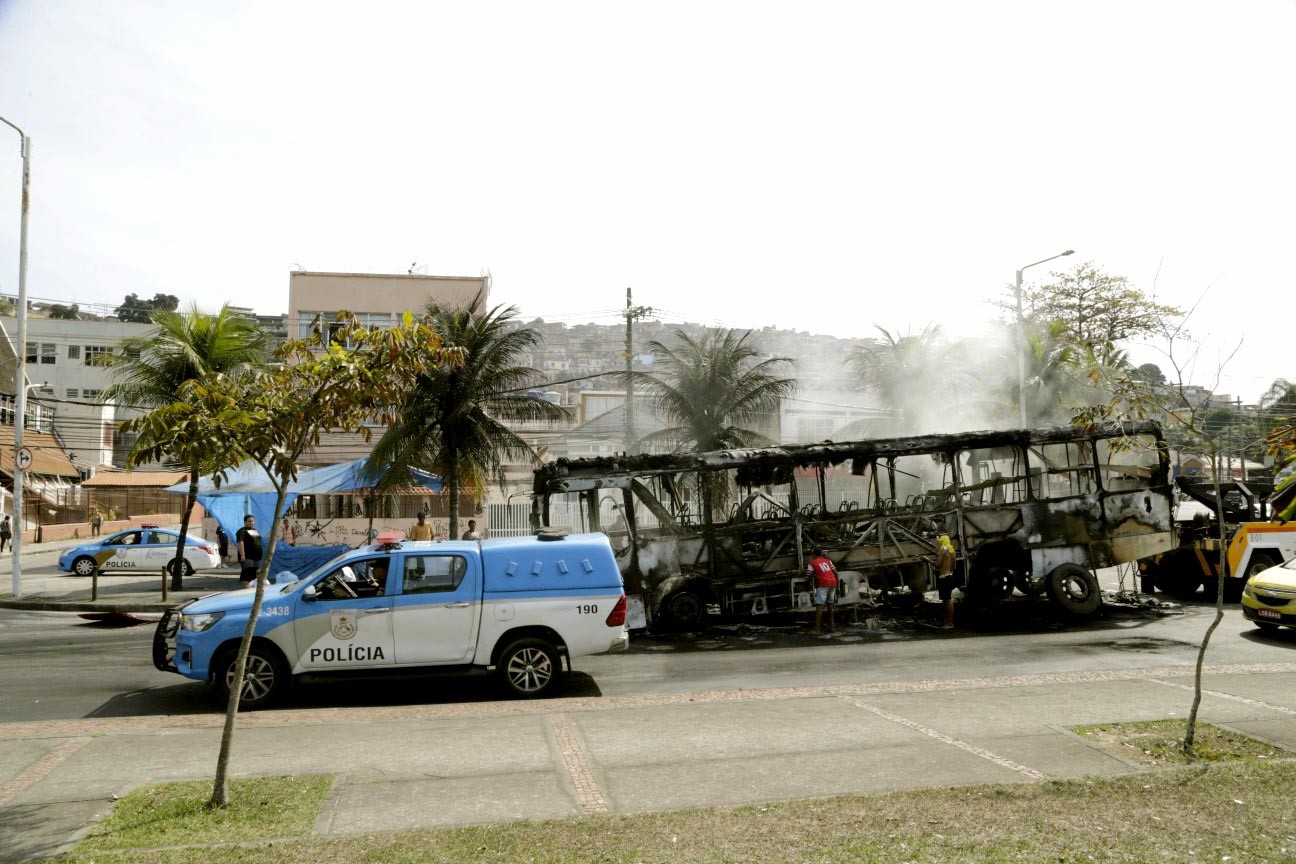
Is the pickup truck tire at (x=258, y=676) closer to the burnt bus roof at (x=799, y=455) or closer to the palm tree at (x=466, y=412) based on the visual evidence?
the burnt bus roof at (x=799, y=455)

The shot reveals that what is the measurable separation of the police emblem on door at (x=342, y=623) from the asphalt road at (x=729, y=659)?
A: 0.54 metres

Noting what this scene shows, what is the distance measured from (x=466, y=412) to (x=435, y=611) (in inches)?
485

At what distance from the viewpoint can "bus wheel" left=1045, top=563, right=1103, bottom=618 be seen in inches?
631

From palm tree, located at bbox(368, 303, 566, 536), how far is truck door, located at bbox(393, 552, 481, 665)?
11.7 metres

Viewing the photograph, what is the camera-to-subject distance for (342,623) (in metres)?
9.90

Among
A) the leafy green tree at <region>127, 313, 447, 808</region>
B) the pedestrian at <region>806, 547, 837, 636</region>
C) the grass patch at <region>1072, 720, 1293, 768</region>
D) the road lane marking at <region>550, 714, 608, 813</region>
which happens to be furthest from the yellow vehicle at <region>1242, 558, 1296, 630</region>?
the leafy green tree at <region>127, 313, 447, 808</region>

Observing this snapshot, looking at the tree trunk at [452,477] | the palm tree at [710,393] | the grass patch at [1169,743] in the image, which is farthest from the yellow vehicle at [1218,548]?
the tree trunk at [452,477]

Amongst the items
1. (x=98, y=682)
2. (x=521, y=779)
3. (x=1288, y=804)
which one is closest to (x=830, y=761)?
(x=521, y=779)

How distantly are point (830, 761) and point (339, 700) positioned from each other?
5.62 metres

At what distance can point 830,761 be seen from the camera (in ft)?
24.2

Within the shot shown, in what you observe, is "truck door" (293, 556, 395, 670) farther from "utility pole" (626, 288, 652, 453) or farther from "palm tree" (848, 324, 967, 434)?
"palm tree" (848, 324, 967, 434)

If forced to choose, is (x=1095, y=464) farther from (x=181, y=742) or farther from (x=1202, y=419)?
(x=181, y=742)

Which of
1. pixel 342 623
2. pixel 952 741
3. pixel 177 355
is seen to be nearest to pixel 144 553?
pixel 177 355

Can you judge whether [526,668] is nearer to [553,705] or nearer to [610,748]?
[553,705]
